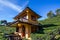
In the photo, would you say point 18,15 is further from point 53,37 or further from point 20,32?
point 53,37

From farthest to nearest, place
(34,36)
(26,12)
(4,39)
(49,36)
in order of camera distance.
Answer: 1. (26,12)
2. (4,39)
3. (34,36)
4. (49,36)

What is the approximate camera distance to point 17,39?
33531 mm

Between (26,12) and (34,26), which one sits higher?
(26,12)

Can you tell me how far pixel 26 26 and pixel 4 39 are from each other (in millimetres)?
5203

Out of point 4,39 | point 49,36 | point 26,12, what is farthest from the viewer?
point 26,12

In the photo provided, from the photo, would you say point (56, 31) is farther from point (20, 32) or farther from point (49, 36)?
point (20, 32)

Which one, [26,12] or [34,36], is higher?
[26,12]

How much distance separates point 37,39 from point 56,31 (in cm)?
362

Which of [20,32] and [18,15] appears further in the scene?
[18,15]

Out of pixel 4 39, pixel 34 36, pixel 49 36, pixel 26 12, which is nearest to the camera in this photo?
pixel 49 36

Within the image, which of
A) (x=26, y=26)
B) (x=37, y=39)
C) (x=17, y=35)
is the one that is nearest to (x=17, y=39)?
(x=17, y=35)

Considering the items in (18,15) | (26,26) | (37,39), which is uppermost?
(18,15)

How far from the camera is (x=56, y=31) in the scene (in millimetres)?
29047

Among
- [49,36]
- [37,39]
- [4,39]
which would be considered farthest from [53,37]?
[4,39]
